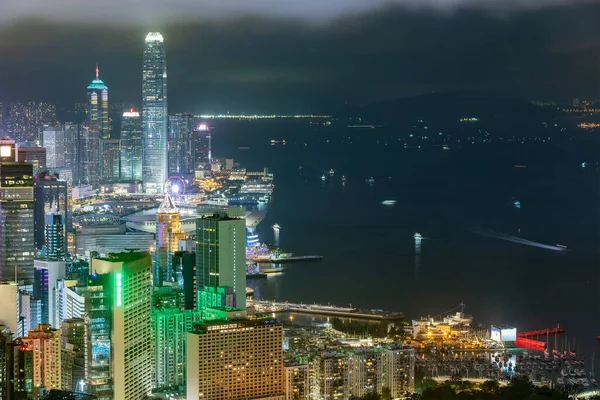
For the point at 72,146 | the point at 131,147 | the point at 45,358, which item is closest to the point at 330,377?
the point at 45,358

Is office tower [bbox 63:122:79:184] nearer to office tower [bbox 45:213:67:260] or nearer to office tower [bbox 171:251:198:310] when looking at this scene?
office tower [bbox 45:213:67:260]

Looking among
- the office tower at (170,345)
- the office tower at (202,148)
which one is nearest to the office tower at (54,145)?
the office tower at (202,148)

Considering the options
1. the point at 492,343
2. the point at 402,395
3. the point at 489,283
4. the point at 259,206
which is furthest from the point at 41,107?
the point at 402,395

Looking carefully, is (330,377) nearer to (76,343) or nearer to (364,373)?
(364,373)

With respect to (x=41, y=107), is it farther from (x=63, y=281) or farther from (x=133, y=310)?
(x=133, y=310)

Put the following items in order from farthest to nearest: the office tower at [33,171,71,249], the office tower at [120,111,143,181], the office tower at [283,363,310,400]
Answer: the office tower at [120,111,143,181] → the office tower at [33,171,71,249] → the office tower at [283,363,310,400]

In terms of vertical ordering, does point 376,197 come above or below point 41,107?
below

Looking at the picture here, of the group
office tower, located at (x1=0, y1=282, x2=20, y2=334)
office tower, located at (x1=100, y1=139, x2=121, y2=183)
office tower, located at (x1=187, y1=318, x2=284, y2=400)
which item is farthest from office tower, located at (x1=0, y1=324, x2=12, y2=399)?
office tower, located at (x1=100, y1=139, x2=121, y2=183)
